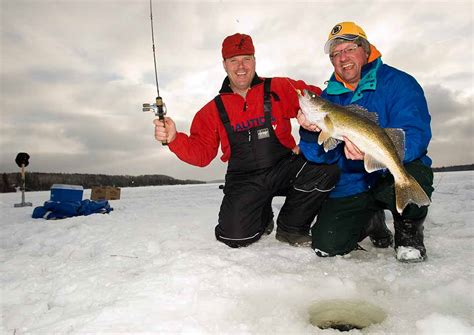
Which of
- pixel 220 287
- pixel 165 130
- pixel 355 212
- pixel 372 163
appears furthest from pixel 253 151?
pixel 220 287

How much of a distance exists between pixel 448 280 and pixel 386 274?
464 millimetres

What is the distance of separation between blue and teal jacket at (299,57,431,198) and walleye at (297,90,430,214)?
37 cm

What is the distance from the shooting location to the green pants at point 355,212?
3.63 meters

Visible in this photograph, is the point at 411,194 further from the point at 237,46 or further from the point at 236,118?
the point at 237,46

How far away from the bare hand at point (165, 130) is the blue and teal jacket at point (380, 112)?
167cm

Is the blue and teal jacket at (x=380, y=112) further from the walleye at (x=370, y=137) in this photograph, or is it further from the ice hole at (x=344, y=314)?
the ice hole at (x=344, y=314)

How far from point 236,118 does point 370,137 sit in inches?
80.1

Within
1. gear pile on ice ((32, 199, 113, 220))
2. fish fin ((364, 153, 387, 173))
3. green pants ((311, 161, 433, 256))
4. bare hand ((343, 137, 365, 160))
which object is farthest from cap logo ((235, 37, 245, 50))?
gear pile on ice ((32, 199, 113, 220))

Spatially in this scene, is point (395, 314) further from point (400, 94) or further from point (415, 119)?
point (400, 94)

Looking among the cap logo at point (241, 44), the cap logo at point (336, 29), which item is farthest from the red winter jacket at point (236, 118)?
the cap logo at point (336, 29)

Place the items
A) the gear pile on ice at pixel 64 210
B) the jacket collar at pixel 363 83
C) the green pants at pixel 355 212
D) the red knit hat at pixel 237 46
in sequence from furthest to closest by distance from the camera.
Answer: the gear pile on ice at pixel 64 210, the red knit hat at pixel 237 46, the jacket collar at pixel 363 83, the green pants at pixel 355 212

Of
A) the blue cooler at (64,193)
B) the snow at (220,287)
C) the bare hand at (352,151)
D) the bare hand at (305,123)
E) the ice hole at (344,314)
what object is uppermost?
the bare hand at (305,123)

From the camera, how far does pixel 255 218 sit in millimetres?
→ 4504

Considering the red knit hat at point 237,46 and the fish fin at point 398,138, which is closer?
the fish fin at point 398,138
